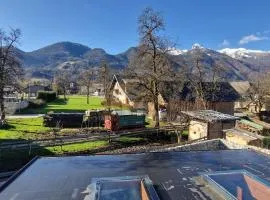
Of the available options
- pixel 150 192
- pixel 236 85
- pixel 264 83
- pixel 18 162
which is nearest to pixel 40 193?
pixel 150 192

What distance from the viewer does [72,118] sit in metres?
38.5

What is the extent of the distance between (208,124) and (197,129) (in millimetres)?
1923

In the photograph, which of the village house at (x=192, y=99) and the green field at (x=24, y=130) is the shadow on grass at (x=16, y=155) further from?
the village house at (x=192, y=99)

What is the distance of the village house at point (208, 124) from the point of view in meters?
28.1

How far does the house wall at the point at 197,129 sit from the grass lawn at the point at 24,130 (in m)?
13.9

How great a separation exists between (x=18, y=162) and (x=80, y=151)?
193 inches

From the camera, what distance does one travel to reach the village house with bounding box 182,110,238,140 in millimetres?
28109

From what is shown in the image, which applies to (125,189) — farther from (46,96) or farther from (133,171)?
(46,96)

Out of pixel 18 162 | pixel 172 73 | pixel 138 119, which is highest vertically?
pixel 172 73

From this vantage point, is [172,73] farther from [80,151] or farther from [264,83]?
[264,83]

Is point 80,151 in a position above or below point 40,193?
below

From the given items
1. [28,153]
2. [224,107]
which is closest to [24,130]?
[28,153]

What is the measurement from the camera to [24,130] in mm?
34656

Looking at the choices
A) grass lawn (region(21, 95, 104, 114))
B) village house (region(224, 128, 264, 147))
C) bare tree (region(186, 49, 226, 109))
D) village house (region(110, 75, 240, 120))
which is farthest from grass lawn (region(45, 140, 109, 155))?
grass lawn (region(21, 95, 104, 114))
